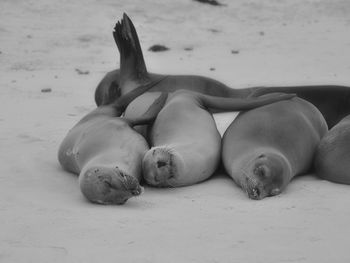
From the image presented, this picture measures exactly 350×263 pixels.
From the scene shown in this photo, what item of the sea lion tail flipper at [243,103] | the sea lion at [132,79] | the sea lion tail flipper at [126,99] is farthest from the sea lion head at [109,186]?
the sea lion at [132,79]

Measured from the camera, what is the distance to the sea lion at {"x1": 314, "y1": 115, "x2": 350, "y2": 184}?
12.9 feet

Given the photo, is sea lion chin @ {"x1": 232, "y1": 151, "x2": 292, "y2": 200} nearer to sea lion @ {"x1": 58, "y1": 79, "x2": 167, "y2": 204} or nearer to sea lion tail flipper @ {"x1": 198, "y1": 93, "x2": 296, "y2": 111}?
sea lion @ {"x1": 58, "y1": 79, "x2": 167, "y2": 204}

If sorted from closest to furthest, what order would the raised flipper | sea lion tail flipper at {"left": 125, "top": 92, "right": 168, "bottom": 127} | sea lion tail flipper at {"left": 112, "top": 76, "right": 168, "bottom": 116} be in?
sea lion tail flipper at {"left": 125, "top": 92, "right": 168, "bottom": 127}
the raised flipper
sea lion tail flipper at {"left": 112, "top": 76, "right": 168, "bottom": 116}

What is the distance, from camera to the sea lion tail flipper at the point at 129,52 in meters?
5.58

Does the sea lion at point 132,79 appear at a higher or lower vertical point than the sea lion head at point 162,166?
lower

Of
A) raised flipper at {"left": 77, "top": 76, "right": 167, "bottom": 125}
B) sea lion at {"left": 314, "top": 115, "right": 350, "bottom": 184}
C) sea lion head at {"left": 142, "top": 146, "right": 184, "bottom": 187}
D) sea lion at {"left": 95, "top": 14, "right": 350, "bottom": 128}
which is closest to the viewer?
sea lion head at {"left": 142, "top": 146, "right": 184, "bottom": 187}

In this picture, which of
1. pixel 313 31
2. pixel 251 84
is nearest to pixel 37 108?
pixel 251 84

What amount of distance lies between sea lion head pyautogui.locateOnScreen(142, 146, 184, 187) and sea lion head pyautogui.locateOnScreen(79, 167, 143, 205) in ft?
0.87

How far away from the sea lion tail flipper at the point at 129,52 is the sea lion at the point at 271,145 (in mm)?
1420

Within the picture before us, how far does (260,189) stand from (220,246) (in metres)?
0.78

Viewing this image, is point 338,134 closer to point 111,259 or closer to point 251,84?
point 111,259

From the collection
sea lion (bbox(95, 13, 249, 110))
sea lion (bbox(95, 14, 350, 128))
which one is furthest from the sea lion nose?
sea lion (bbox(95, 13, 249, 110))

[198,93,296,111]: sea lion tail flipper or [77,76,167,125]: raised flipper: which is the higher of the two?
[198,93,296,111]: sea lion tail flipper

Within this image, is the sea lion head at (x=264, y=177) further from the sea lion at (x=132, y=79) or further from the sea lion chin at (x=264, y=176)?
the sea lion at (x=132, y=79)
